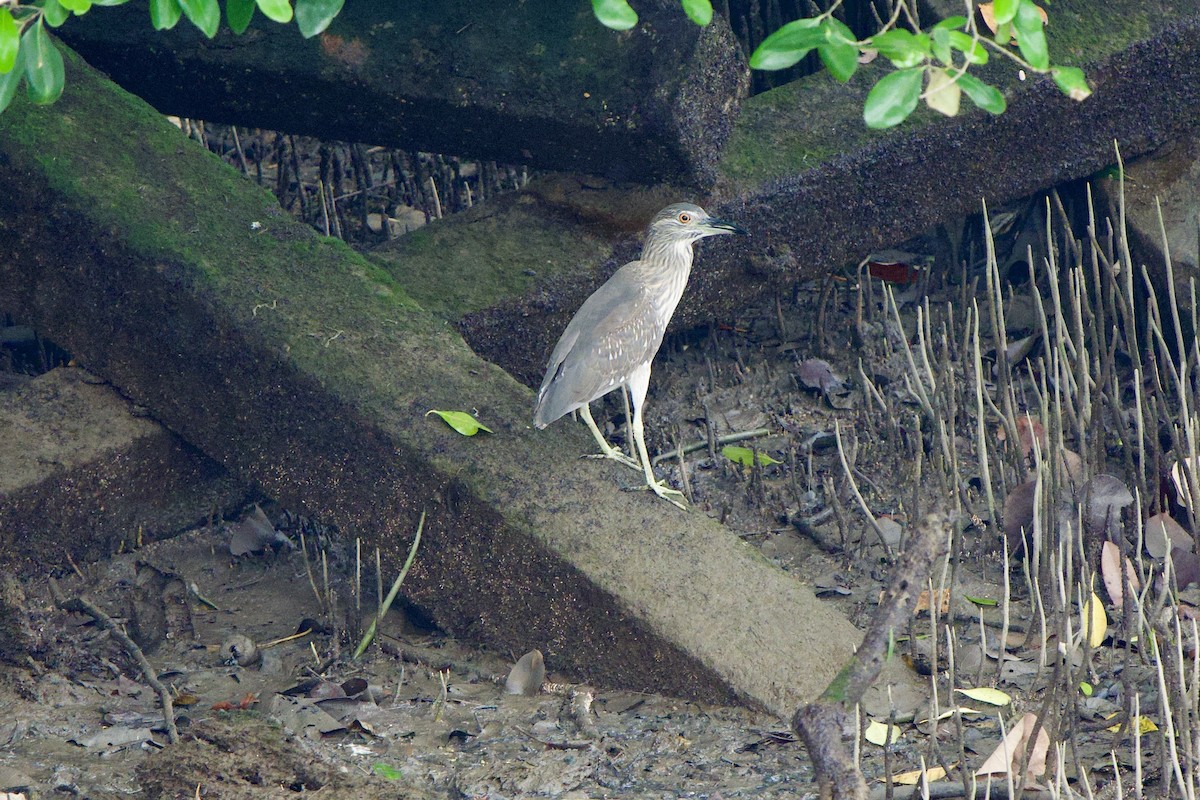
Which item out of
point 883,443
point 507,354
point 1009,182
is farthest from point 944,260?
point 507,354

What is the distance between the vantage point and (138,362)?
151 inches

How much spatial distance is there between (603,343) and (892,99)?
6.06 ft

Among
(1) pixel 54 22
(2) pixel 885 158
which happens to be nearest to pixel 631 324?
(2) pixel 885 158

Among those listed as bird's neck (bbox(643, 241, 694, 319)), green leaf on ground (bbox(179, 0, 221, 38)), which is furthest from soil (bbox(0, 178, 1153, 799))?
green leaf on ground (bbox(179, 0, 221, 38))

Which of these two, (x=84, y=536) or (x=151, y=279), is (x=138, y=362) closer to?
(x=151, y=279)

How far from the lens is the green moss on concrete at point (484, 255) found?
4.15 meters

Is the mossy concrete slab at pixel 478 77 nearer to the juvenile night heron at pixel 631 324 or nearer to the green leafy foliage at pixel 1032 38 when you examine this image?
the juvenile night heron at pixel 631 324

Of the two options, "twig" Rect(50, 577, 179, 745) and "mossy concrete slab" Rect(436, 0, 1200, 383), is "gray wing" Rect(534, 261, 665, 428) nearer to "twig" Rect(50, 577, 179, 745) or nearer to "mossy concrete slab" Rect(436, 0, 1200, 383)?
"mossy concrete slab" Rect(436, 0, 1200, 383)

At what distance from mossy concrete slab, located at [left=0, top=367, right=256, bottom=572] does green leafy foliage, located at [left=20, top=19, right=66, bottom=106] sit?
1.40m

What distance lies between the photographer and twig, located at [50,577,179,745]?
10.3 feet

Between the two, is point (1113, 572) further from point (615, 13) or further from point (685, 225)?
point (615, 13)

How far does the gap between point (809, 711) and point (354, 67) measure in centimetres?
273

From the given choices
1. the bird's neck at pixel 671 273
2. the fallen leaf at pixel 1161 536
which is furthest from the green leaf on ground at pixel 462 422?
the fallen leaf at pixel 1161 536

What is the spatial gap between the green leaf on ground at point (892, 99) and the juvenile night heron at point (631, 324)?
1.70 m
